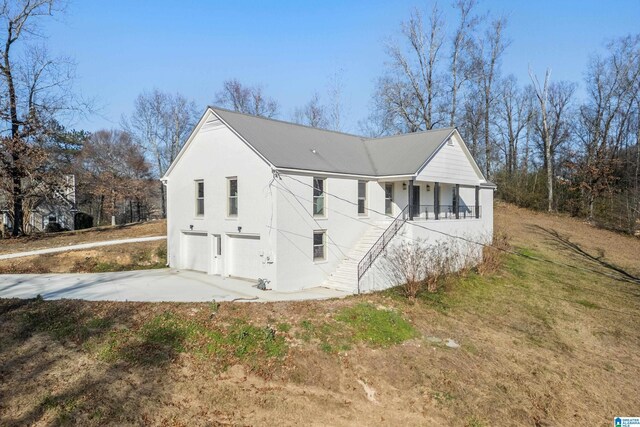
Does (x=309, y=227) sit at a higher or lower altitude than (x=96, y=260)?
higher

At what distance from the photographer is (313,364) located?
9734 mm

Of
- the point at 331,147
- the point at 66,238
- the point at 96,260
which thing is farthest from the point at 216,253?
the point at 66,238

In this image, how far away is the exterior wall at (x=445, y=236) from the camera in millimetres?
15938

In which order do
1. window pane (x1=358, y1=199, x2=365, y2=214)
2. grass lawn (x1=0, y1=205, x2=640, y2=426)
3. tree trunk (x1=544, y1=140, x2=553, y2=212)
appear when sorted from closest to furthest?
grass lawn (x1=0, y1=205, x2=640, y2=426) < window pane (x1=358, y1=199, x2=365, y2=214) < tree trunk (x1=544, y1=140, x2=553, y2=212)

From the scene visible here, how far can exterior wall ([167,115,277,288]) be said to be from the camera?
15062 millimetres

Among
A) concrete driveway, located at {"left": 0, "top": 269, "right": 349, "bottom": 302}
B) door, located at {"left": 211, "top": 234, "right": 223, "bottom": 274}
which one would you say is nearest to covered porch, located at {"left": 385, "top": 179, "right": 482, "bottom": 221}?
concrete driveway, located at {"left": 0, "top": 269, "right": 349, "bottom": 302}

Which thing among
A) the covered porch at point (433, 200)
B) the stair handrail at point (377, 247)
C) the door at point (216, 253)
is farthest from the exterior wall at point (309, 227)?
the door at point (216, 253)

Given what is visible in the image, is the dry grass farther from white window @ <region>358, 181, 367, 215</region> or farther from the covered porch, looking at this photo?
the covered porch

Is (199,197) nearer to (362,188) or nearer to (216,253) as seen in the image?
(216,253)

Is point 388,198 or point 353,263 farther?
point 388,198

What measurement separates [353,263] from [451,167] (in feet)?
26.4

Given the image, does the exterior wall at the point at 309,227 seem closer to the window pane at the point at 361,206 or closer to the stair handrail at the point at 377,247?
the window pane at the point at 361,206

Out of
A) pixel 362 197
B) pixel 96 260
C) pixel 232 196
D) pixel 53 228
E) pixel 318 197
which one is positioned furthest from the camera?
pixel 53 228

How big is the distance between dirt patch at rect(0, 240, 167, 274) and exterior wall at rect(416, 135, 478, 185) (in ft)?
47.2
